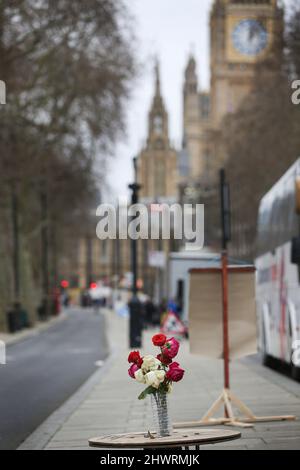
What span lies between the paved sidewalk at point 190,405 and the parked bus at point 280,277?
1.90 ft

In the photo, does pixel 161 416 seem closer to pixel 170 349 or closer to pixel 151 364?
pixel 151 364

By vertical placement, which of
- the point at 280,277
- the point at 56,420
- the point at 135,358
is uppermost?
the point at 280,277

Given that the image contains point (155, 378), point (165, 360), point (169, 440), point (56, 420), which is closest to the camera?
point (169, 440)

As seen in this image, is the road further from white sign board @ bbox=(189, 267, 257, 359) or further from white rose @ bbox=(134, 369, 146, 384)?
white rose @ bbox=(134, 369, 146, 384)

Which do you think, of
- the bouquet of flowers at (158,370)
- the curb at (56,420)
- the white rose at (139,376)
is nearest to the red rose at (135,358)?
the bouquet of flowers at (158,370)

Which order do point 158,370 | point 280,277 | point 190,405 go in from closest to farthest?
point 158,370 < point 190,405 < point 280,277

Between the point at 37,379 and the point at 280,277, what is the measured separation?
16.0ft

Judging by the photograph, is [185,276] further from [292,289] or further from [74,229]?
[74,229]

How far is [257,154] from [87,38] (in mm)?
12947

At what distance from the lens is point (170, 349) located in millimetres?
8984

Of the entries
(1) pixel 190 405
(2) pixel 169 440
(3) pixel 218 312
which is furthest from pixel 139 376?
(1) pixel 190 405

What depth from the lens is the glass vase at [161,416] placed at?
28.6 feet

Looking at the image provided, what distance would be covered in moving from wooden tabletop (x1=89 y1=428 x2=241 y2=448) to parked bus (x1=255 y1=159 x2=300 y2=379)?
30.6ft
